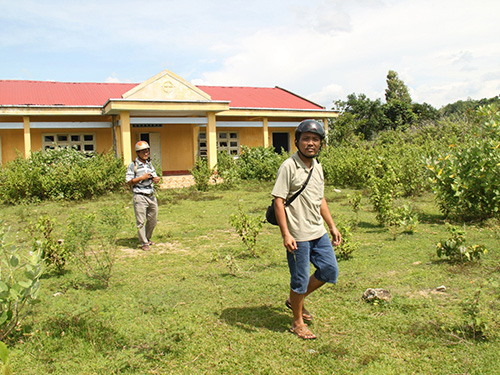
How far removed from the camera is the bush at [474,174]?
23.0 ft

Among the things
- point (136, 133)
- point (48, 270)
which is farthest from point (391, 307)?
point (136, 133)

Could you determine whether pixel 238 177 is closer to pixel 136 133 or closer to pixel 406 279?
pixel 136 133

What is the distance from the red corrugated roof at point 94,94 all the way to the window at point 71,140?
151cm

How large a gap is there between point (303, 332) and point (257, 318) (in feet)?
1.79

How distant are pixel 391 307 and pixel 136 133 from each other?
16724 mm

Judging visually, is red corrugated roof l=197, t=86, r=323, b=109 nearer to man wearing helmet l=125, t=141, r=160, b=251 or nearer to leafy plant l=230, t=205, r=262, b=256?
man wearing helmet l=125, t=141, r=160, b=251

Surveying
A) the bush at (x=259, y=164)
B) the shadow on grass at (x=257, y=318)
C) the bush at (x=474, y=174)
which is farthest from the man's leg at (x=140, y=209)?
the bush at (x=259, y=164)

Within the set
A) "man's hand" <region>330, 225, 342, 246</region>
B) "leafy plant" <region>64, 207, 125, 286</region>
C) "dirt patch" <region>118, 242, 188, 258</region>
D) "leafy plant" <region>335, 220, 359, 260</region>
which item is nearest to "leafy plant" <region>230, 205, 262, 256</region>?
"dirt patch" <region>118, 242, 188, 258</region>

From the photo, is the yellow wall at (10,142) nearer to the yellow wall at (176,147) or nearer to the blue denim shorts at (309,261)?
the yellow wall at (176,147)

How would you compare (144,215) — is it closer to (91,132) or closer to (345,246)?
(345,246)

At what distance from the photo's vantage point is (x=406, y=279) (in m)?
4.60

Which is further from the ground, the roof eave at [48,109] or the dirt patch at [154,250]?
the roof eave at [48,109]

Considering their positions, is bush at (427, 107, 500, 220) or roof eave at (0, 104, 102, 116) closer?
bush at (427, 107, 500, 220)

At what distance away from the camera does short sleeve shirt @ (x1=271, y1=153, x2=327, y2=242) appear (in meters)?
3.35
